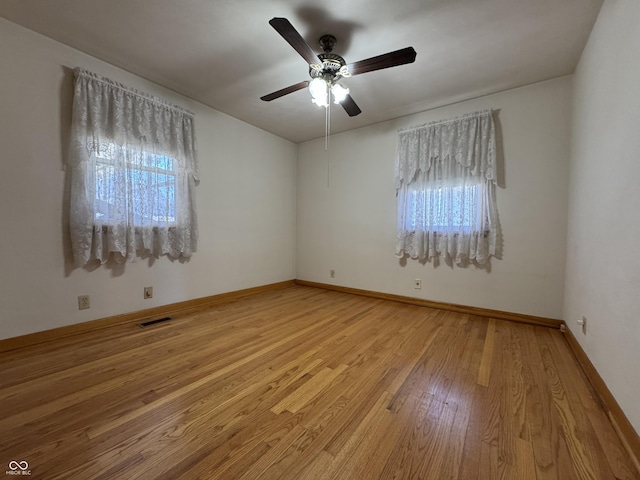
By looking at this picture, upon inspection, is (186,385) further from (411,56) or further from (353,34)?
(353,34)

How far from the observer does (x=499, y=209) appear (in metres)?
2.74

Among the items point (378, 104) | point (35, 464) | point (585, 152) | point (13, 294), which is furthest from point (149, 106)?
point (585, 152)

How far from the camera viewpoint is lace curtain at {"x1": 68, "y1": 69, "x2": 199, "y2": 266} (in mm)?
2152

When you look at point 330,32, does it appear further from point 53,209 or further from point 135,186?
point 53,209

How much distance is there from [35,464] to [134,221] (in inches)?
77.1

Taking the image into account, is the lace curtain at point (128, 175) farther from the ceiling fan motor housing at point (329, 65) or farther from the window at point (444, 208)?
the window at point (444, 208)

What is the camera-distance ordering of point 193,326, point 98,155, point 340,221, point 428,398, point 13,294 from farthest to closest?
point 340,221 → point 193,326 → point 98,155 → point 13,294 → point 428,398

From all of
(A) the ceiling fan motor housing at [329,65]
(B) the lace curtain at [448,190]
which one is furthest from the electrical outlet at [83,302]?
(B) the lace curtain at [448,190]

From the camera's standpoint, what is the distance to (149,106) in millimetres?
2555

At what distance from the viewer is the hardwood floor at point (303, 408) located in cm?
98

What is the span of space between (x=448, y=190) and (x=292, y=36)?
91.1 inches

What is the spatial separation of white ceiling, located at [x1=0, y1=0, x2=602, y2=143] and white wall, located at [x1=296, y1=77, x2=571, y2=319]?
429mm

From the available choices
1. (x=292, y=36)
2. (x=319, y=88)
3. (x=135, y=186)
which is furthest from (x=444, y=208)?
(x=135, y=186)

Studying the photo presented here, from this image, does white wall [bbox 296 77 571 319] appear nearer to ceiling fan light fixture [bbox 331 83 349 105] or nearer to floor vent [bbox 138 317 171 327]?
ceiling fan light fixture [bbox 331 83 349 105]
